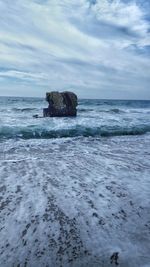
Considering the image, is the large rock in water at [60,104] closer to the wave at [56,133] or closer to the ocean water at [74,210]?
the wave at [56,133]

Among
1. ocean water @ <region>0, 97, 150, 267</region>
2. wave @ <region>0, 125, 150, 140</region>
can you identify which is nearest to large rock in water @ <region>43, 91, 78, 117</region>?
wave @ <region>0, 125, 150, 140</region>

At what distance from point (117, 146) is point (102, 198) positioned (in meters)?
4.72

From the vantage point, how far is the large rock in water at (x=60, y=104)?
19766 mm

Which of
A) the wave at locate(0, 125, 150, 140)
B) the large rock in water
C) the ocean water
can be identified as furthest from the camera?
the large rock in water

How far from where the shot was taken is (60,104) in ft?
66.0

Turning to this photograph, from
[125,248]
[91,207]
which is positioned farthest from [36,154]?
[125,248]

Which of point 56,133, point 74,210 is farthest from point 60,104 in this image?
point 74,210

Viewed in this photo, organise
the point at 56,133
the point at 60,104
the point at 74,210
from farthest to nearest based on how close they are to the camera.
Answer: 1. the point at 60,104
2. the point at 56,133
3. the point at 74,210

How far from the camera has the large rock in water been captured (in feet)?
64.8

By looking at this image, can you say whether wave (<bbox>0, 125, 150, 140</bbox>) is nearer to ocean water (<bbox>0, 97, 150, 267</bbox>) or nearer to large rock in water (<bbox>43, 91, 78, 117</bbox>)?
ocean water (<bbox>0, 97, 150, 267</bbox>)

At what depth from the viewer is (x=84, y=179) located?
4.82 m

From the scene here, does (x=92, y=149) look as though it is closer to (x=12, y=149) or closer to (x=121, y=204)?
(x=12, y=149)

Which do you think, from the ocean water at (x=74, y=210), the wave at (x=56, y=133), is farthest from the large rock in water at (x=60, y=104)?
the ocean water at (x=74, y=210)

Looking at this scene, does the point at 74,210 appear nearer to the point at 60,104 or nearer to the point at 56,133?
the point at 56,133
